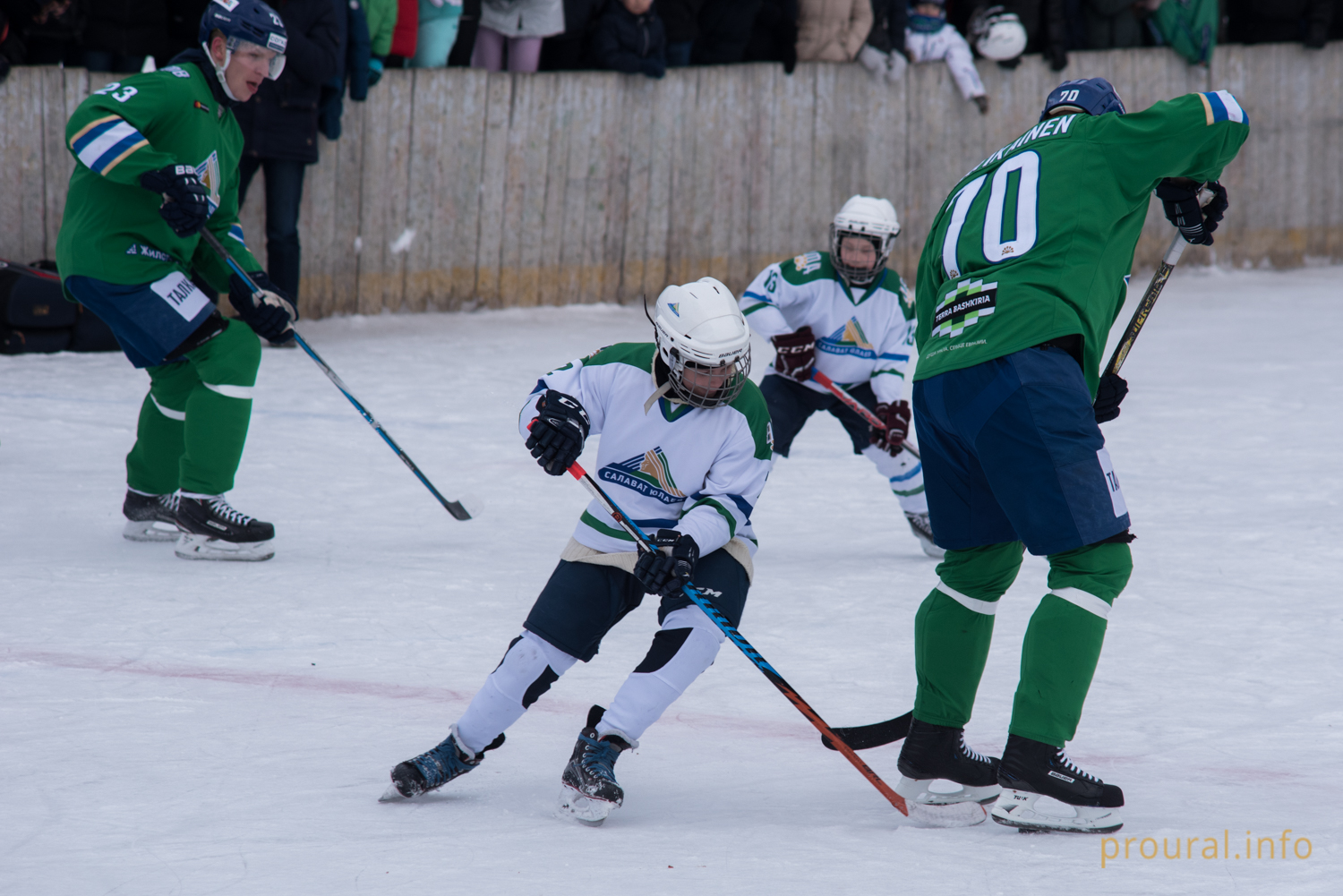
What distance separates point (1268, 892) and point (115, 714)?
7.56 feet

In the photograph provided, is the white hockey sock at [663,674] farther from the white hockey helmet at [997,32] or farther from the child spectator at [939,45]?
the white hockey helmet at [997,32]

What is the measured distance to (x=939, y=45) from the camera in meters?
10.2

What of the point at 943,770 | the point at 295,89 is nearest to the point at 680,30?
the point at 295,89

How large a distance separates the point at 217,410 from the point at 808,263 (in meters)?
1.99

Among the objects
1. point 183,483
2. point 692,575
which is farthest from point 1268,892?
point 183,483

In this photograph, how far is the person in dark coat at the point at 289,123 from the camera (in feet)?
24.7

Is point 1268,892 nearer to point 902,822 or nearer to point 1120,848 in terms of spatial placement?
point 1120,848

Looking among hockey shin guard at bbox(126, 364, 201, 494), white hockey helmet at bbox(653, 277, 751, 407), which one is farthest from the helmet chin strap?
white hockey helmet at bbox(653, 277, 751, 407)

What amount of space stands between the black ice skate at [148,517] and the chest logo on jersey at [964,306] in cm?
285

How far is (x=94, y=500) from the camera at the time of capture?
5.05 meters

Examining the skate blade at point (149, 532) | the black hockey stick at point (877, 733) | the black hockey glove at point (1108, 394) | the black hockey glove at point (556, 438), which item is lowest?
the skate blade at point (149, 532)

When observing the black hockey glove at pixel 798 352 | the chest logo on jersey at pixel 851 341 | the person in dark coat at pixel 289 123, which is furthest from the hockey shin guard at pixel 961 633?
the person in dark coat at pixel 289 123

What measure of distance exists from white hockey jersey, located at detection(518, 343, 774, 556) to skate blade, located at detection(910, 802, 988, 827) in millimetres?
624

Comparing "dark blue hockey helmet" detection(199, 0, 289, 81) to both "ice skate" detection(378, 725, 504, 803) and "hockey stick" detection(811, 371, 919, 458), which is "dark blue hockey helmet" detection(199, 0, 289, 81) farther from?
"ice skate" detection(378, 725, 504, 803)
